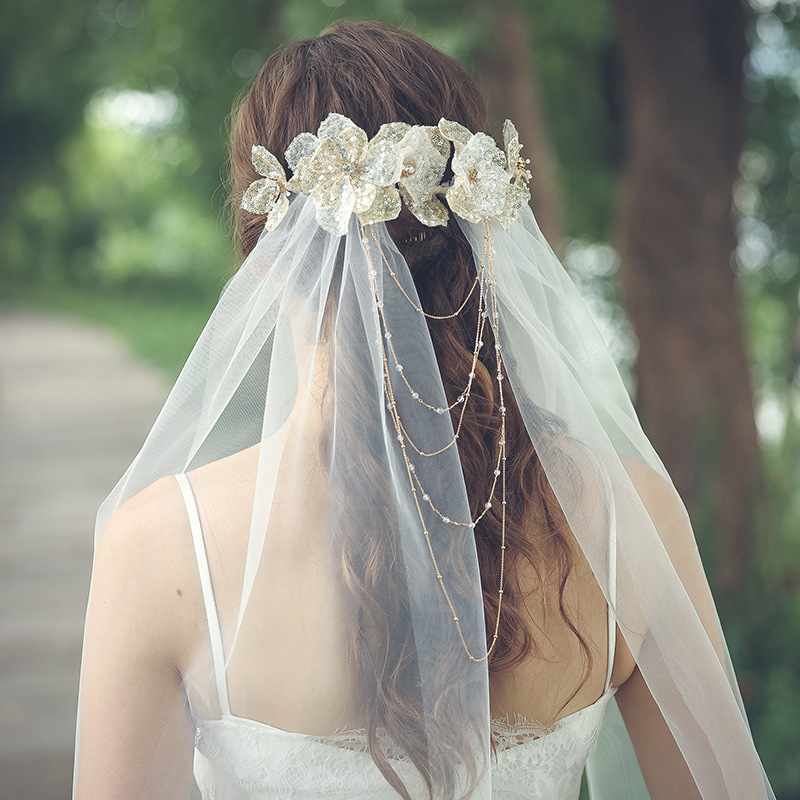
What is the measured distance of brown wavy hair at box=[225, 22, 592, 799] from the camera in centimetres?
101

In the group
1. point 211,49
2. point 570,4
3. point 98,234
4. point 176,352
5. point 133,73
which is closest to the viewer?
point 570,4

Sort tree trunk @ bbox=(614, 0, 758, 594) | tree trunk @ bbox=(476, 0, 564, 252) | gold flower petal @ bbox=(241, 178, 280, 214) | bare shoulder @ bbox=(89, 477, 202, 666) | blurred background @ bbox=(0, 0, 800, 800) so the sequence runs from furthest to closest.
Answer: tree trunk @ bbox=(614, 0, 758, 594)
blurred background @ bbox=(0, 0, 800, 800)
tree trunk @ bbox=(476, 0, 564, 252)
gold flower petal @ bbox=(241, 178, 280, 214)
bare shoulder @ bbox=(89, 477, 202, 666)

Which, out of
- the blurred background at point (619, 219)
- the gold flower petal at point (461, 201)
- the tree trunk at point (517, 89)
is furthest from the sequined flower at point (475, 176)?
the tree trunk at point (517, 89)

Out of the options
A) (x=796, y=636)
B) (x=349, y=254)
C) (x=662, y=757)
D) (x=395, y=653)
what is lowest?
(x=796, y=636)

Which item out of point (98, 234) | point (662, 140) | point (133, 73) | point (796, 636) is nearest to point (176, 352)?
point (133, 73)

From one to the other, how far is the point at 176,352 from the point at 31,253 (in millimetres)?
6721

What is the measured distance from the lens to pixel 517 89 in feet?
10.6

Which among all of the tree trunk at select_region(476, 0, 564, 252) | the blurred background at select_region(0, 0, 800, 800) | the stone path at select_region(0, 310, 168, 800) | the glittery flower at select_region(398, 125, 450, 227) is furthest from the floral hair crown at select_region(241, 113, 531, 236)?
the stone path at select_region(0, 310, 168, 800)

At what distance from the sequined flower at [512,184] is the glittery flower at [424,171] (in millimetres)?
93

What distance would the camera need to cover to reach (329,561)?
1009 millimetres

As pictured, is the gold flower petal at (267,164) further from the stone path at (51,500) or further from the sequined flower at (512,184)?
the stone path at (51,500)

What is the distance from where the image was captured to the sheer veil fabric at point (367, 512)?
1.00 meters

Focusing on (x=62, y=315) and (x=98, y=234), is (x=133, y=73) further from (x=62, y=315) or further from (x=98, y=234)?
(x=98, y=234)

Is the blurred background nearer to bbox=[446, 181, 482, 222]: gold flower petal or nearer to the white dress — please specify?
bbox=[446, 181, 482, 222]: gold flower petal
